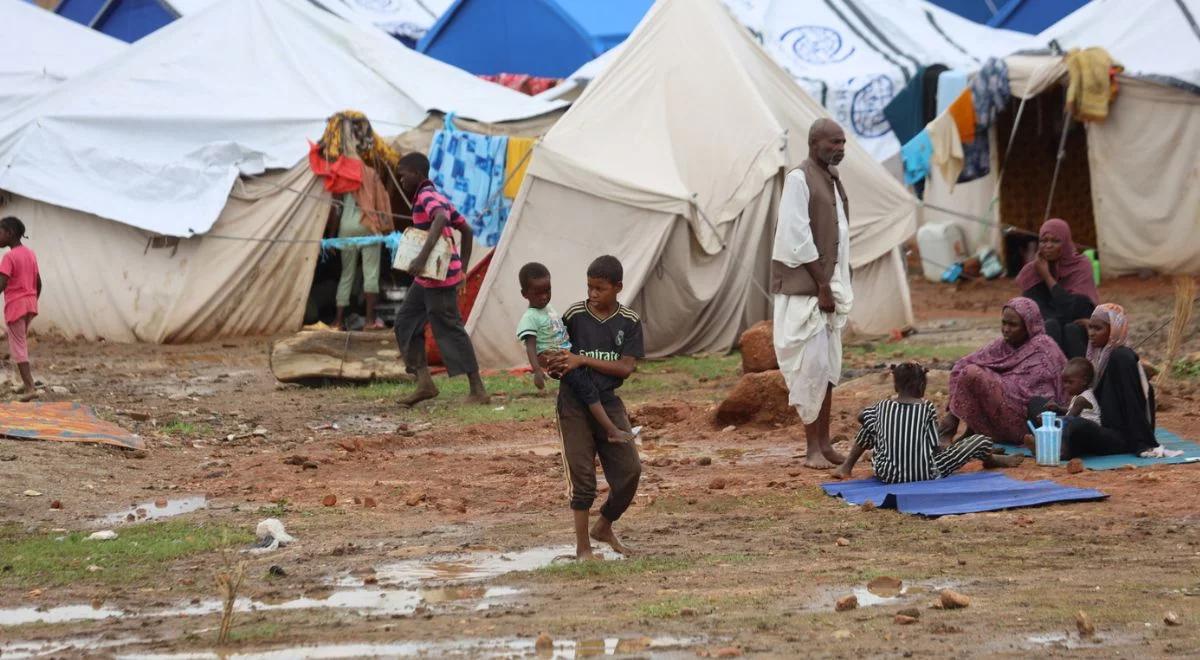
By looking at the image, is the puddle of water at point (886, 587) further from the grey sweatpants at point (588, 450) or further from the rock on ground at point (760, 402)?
the rock on ground at point (760, 402)

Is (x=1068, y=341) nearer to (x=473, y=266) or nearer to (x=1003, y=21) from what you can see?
(x=473, y=266)

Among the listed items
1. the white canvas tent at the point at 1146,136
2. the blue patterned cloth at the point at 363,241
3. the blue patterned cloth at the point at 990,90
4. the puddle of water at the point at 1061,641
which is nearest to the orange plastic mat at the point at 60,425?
the puddle of water at the point at 1061,641

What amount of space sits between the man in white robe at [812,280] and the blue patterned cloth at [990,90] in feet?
30.1

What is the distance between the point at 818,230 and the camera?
7109 millimetres

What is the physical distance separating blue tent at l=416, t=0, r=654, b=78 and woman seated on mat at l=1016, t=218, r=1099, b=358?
1328 cm

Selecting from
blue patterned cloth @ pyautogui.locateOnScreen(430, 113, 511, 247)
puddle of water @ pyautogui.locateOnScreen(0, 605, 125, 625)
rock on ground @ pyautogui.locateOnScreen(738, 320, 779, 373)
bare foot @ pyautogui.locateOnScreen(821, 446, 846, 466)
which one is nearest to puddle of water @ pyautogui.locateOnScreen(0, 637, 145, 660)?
puddle of water @ pyautogui.locateOnScreen(0, 605, 125, 625)

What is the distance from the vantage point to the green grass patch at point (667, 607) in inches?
170

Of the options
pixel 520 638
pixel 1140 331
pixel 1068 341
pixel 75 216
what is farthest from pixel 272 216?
pixel 520 638

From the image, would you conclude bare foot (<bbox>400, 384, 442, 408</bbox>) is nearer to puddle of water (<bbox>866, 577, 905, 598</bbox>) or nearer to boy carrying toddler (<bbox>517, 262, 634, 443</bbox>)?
boy carrying toddler (<bbox>517, 262, 634, 443</bbox>)

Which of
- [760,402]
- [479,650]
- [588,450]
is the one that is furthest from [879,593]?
[760,402]

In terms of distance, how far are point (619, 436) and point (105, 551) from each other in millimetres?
1775

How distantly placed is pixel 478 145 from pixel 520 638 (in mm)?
10295

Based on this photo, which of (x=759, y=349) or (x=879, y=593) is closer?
(x=879, y=593)

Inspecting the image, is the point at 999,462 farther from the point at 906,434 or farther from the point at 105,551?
the point at 105,551
